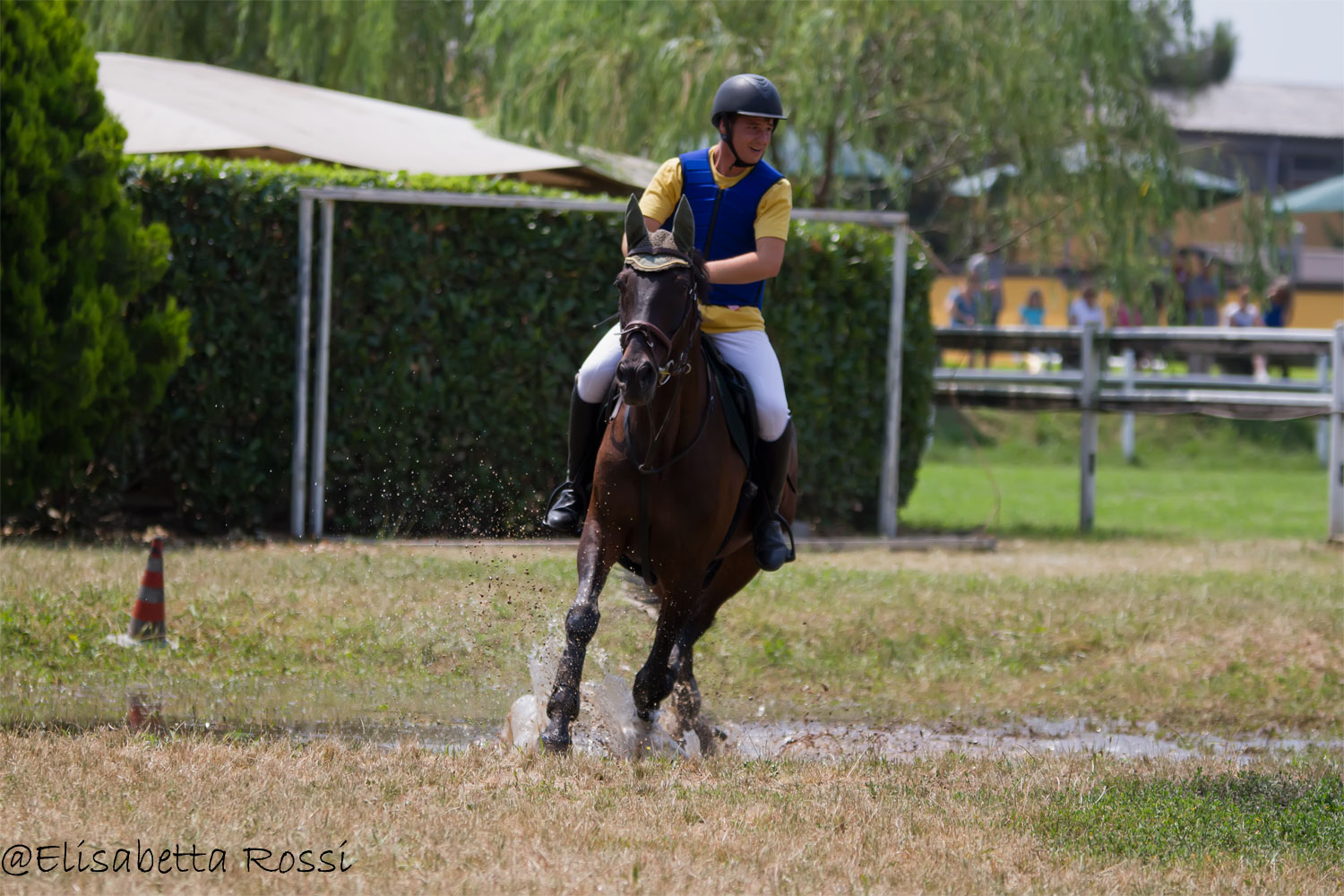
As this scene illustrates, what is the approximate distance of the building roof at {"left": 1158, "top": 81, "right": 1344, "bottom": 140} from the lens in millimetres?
57438

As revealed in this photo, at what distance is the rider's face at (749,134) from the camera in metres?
6.98

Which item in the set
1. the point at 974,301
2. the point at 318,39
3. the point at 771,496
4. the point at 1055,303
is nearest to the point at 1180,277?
the point at 974,301

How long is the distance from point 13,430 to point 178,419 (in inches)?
58.7

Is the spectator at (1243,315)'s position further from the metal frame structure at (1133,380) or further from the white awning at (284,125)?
the white awning at (284,125)

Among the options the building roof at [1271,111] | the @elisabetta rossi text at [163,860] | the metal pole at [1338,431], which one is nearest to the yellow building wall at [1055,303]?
the building roof at [1271,111]

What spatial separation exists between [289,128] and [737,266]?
9.29m

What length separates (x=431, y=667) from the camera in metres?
8.64

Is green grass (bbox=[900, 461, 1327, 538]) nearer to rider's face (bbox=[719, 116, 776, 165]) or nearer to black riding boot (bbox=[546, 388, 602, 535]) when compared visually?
black riding boot (bbox=[546, 388, 602, 535])

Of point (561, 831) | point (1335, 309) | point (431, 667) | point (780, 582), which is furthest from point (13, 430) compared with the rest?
point (1335, 309)

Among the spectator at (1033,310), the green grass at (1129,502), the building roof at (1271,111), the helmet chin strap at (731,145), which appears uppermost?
the building roof at (1271,111)

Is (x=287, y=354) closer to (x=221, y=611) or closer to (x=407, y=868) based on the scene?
(x=221, y=611)

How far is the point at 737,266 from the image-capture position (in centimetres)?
694

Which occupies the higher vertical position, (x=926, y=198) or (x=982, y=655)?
(x=926, y=198)

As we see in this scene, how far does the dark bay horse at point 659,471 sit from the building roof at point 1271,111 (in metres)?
50.5
